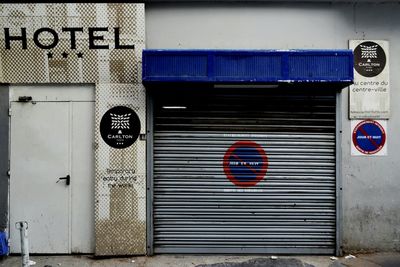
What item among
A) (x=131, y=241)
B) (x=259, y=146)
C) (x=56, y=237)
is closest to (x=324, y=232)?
(x=259, y=146)

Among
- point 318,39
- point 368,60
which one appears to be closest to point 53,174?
point 318,39

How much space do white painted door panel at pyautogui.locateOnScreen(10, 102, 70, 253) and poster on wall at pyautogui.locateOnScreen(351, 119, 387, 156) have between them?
518 cm

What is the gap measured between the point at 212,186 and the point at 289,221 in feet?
4.94

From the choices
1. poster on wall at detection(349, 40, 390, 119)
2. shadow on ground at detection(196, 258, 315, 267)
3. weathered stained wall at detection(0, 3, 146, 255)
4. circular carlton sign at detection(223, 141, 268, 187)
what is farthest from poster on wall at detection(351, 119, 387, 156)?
weathered stained wall at detection(0, 3, 146, 255)

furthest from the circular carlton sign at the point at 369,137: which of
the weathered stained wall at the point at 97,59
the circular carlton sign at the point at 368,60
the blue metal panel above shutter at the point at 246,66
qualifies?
the weathered stained wall at the point at 97,59

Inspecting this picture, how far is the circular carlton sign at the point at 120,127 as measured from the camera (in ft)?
23.4

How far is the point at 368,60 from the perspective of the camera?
7.48 metres

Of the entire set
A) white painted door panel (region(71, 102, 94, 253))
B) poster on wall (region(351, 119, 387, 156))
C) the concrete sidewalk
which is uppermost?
A: poster on wall (region(351, 119, 387, 156))

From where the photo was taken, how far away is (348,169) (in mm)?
7465

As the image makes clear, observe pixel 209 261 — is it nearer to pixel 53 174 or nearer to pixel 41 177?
pixel 53 174

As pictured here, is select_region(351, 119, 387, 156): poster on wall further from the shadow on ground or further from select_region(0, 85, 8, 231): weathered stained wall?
select_region(0, 85, 8, 231): weathered stained wall

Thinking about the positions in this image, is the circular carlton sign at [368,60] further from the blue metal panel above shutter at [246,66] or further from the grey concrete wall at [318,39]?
the blue metal panel above shutter at [246,66]

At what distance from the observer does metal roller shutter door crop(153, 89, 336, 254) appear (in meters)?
7.22

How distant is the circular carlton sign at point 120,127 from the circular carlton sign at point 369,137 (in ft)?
13.1
